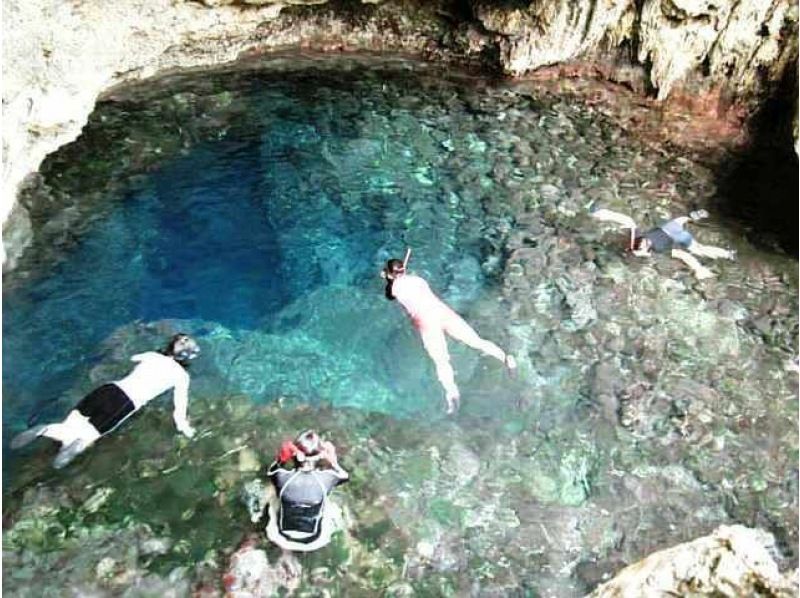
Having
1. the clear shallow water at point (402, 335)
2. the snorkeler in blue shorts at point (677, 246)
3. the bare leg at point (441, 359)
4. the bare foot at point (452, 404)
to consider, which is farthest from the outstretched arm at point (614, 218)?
the bare foot at point (452, 404)

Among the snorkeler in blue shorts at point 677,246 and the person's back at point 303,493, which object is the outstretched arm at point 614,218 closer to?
the snorkeler in blue shorts at point 677,246

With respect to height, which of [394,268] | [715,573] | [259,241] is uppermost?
[715,573]

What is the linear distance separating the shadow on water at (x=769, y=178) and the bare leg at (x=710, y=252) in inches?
24.8

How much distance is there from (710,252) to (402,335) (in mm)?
4424

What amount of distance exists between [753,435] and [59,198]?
8.92 m

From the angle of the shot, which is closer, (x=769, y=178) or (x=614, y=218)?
(x=614, y=218)

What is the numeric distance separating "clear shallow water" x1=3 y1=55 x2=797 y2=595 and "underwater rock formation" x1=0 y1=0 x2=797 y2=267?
2.75 feet

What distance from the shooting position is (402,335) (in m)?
9.38

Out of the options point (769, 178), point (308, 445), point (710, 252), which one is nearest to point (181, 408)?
point (308, 445)

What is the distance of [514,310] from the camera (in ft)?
32.1

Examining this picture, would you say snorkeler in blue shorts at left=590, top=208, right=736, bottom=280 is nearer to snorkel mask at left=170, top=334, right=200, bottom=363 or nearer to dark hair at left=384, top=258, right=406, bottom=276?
dark hair at left=384, top=258, right=406, bottom=276

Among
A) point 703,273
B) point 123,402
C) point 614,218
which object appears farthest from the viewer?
point 614,218

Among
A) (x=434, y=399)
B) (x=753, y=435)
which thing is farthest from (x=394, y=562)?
(x=753, y=435)

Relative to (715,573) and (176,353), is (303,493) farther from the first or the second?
(715,573)
